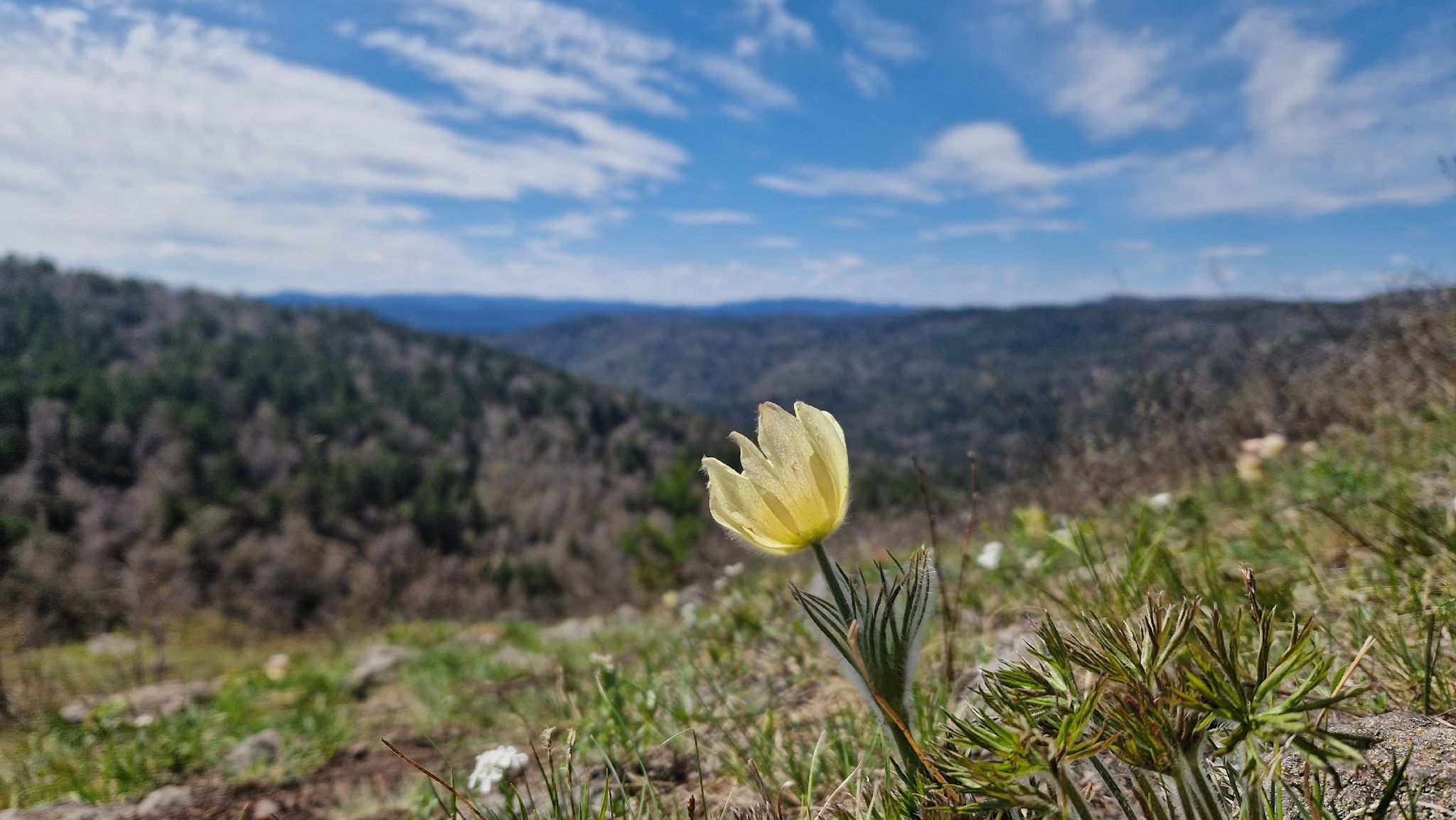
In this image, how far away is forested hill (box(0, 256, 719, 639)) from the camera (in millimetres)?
34531

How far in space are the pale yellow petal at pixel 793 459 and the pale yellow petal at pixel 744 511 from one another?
0.13ft

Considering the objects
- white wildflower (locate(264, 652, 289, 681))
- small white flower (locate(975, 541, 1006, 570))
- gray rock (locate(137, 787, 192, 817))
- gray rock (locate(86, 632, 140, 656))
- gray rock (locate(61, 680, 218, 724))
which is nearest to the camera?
gray rock (locate(137, 787, 192, 817))

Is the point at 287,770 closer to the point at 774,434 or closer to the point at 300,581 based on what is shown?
the point at 774,434

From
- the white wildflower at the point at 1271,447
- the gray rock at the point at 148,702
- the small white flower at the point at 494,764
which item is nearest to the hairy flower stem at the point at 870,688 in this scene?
the small white flower at the point at 494,764

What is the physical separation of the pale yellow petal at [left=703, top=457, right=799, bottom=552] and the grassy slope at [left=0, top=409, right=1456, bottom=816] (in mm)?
580

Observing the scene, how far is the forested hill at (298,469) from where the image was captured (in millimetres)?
34531

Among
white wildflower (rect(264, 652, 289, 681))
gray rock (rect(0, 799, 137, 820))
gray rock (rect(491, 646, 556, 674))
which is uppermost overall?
gray rock (rect(0, 799, 137, 820))

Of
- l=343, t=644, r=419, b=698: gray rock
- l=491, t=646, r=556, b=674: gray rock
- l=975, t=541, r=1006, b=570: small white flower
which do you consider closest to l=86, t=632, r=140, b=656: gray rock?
l=343, t=644, r=419, b=698: gray rock

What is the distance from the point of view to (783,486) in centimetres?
117

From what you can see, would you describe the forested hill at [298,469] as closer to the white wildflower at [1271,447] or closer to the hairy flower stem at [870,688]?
the white wildflower at [1271,447]

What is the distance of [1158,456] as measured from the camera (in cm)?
726

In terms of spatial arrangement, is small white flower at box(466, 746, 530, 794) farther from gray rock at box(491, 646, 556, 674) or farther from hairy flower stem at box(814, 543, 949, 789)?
gray rock at box(491, 646, 556, 674)

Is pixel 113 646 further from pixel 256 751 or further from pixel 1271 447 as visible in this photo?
pixel 1271 447

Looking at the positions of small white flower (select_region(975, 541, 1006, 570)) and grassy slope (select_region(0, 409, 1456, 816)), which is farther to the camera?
small white flower (select_region(975, 541, 1006, 570))
